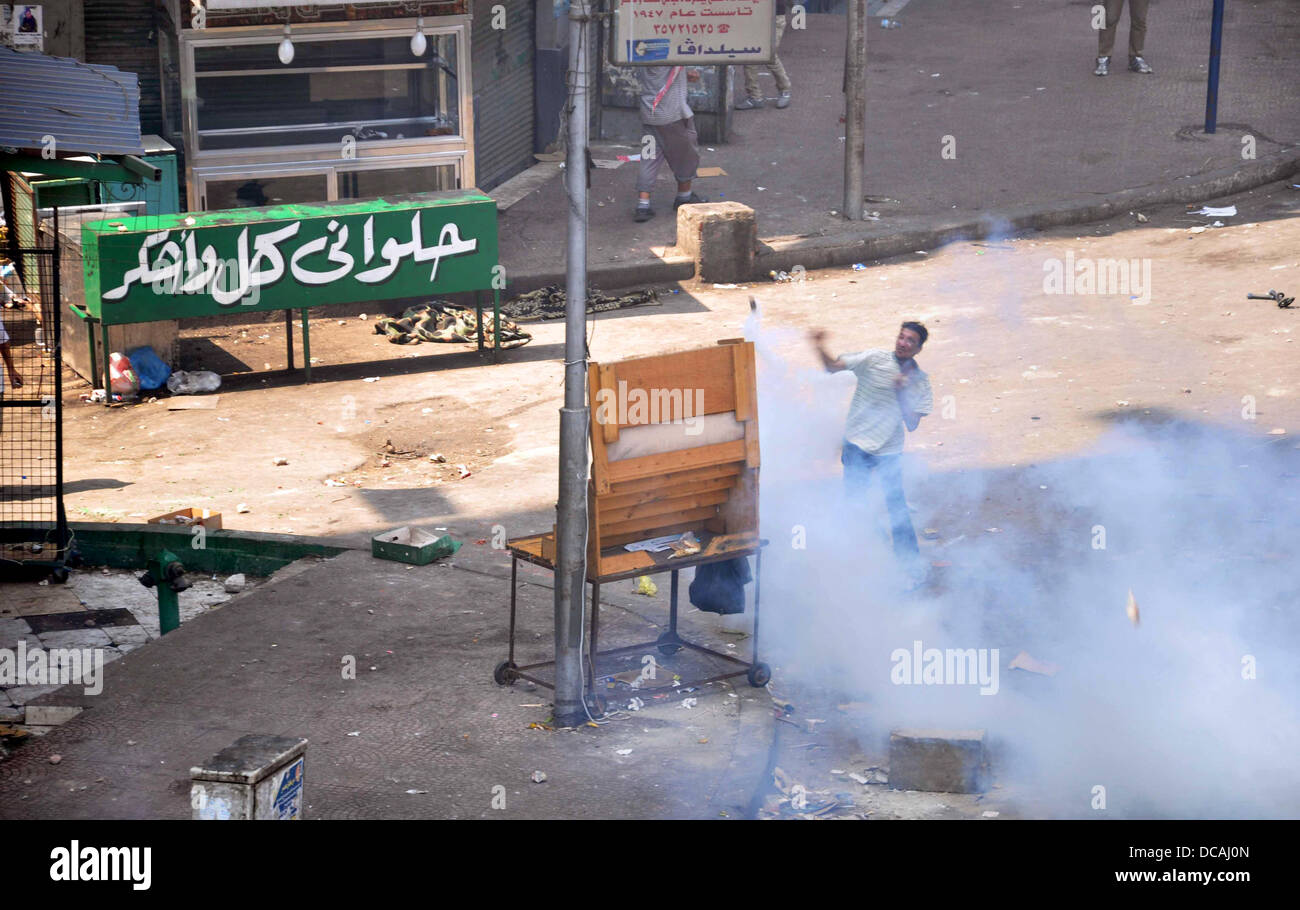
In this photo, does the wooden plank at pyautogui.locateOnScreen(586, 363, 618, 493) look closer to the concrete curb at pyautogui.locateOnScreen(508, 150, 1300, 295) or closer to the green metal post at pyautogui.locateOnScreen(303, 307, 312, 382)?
the green metal post at pyautogui.locateOnScreen(303, 307, 312, 382)

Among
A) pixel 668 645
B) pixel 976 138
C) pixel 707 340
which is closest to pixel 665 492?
pixel 668 645

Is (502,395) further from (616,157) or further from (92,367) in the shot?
(616,157)

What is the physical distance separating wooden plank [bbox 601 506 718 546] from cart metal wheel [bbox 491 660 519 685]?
846mm

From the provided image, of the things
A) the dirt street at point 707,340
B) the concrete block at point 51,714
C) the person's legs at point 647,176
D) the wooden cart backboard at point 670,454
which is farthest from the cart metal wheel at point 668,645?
the person's legs at point 647,176

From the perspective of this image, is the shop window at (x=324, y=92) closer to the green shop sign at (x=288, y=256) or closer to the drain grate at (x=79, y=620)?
the green shop sign at (x=288, y=256)

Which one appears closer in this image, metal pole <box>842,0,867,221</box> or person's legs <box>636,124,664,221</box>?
metal pole <box>842,0,867,221</box>

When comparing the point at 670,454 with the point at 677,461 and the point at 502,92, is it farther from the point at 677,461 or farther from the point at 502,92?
the point at 502,92

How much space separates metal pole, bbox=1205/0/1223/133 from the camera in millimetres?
16641

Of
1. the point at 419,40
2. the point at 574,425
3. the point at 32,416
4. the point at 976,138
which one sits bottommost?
the point at 32,416

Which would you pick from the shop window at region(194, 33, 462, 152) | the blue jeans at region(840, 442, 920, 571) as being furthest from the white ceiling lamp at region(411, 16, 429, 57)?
the blue jeans at region(840, 442, 920, 571)

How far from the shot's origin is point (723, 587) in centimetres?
767

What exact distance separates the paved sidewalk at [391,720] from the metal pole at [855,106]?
8.39 meters

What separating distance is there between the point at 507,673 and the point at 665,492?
1214 mm

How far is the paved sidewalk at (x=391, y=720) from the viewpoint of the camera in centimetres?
641
